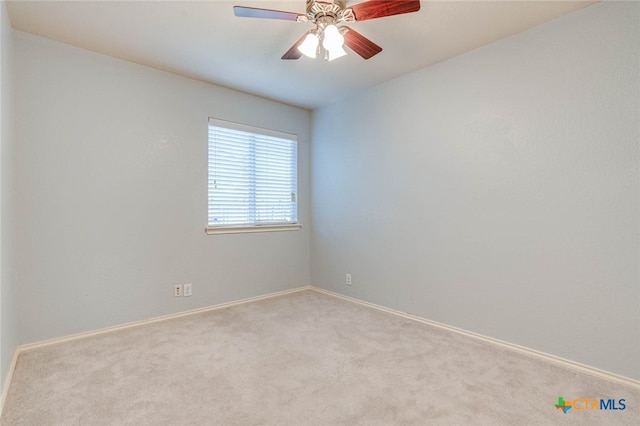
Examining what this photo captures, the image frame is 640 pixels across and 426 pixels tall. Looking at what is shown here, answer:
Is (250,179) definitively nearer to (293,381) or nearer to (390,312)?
(390,312)

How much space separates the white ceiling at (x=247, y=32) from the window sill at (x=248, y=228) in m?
1.56

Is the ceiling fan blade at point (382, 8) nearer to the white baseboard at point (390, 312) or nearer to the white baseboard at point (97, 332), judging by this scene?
the white baseboard at point (390, 312)

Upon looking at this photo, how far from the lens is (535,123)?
2.36 m

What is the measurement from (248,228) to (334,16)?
7.96 feet

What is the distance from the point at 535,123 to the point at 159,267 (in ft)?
11.2

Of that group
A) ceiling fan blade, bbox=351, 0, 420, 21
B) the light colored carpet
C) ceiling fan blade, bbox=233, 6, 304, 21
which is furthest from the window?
ceiling fan blade, bbox=351, 0, 420, 21

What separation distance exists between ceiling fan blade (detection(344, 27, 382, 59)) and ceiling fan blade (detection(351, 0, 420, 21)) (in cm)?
15

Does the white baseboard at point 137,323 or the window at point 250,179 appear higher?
the window at point 250,179

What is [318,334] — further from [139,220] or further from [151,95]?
[151,95]

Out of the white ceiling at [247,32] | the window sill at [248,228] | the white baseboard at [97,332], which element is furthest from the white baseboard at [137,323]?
the white ceiling at [247,32]

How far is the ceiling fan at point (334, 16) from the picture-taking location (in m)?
1.77

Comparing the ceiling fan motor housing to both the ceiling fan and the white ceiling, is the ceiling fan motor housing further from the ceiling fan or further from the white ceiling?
the white ceiling

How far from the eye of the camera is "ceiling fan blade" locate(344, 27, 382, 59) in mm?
2055

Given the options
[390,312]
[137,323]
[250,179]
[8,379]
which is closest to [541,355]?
[390,312]
